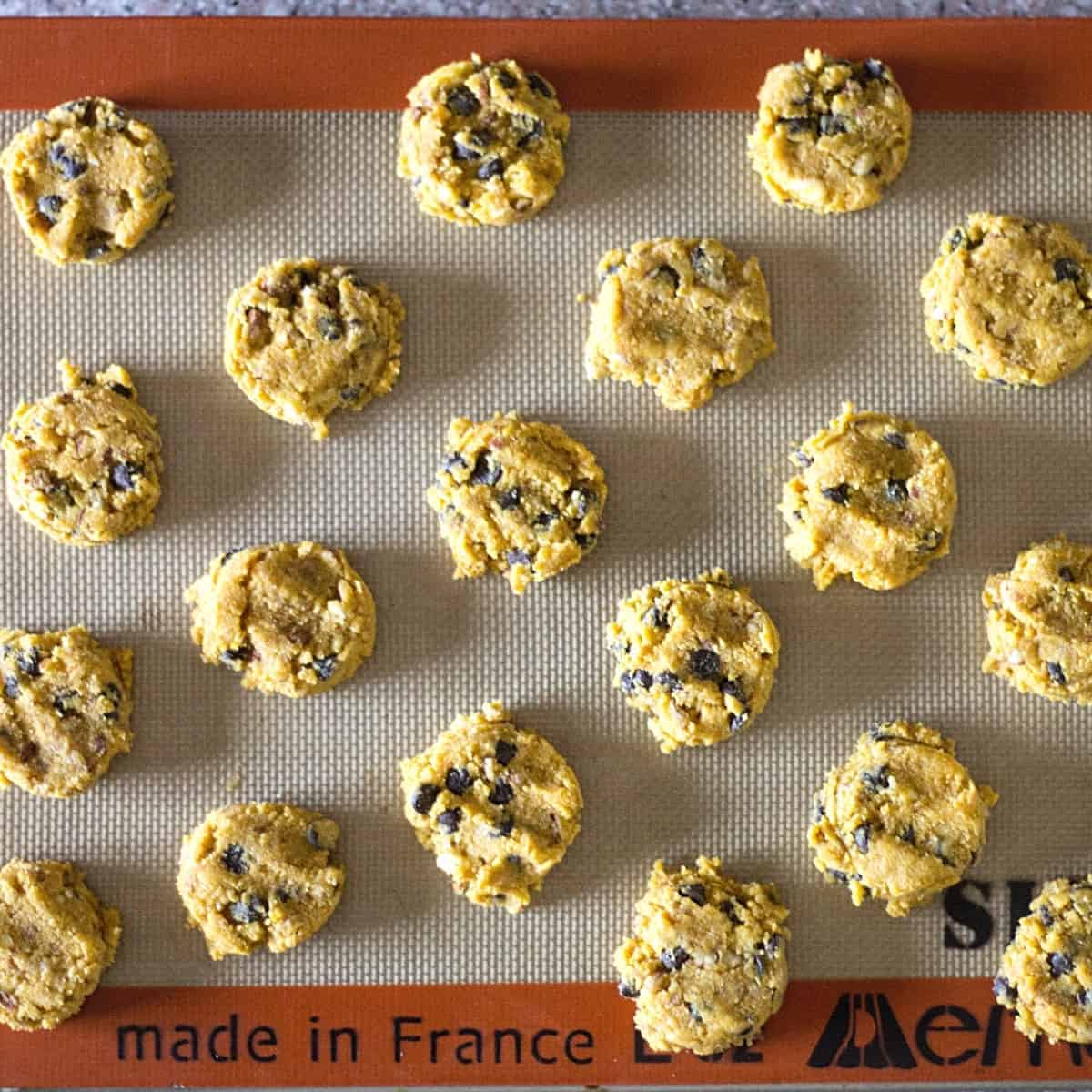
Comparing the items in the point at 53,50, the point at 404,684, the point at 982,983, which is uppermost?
the point at 53,50

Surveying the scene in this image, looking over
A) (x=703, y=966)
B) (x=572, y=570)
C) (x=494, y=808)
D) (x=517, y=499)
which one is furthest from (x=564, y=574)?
(x=703, y=966)

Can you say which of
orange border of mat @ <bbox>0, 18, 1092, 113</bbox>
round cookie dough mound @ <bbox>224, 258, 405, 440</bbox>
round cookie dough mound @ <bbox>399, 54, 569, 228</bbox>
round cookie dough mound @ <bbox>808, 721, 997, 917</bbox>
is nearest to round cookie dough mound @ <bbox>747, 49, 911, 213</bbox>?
orange border of mat @ <bbox>0, 18, 1092, 113</bbox>

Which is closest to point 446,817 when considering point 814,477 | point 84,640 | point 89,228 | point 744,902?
point 744,902

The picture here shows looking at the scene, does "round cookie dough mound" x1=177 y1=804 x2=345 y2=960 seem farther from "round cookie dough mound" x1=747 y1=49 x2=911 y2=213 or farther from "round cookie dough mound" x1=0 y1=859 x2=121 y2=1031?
"round cookie dough mound" x1=747 y1=49 x2=911 y2=213

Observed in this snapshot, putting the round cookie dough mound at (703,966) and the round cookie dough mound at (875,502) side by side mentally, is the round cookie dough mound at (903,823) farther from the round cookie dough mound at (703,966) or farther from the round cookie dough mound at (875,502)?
the round cookie dough mound at (875,502)

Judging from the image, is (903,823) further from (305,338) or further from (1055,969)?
(305,338)

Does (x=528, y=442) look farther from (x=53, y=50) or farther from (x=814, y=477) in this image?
(x=53, y=50)
